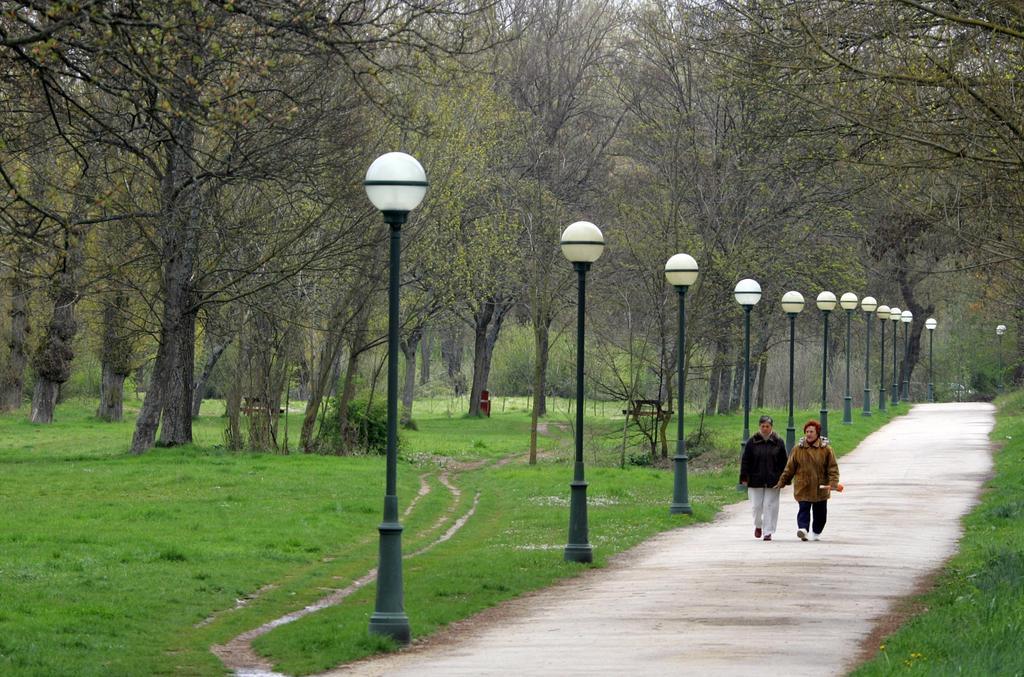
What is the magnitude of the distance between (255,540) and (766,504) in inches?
280

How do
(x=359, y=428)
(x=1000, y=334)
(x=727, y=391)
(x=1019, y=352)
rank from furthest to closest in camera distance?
(x=1000, y=334)
(x=1019, y=352)
(x=727, y=391)
(x=359, y=428)

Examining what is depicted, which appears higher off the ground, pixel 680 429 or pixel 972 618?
pixel 680 429

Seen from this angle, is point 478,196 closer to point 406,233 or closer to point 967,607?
→ point 406,233

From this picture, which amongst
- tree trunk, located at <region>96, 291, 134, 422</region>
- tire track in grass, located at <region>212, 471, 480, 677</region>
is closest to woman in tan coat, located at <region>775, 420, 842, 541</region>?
tire track in grass, located at <region>212, 471, 480, 677</region>

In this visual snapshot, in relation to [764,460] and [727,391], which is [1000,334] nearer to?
[727,391]

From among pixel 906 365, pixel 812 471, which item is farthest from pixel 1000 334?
pixel 812 471

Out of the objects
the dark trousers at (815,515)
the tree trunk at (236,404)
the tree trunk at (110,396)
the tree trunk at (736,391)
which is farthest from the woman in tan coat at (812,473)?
the tree trunk at (110,396)

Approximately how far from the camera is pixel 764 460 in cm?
2080

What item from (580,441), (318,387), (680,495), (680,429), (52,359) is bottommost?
(680,495)

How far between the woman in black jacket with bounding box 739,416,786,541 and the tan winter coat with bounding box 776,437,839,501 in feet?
0.79

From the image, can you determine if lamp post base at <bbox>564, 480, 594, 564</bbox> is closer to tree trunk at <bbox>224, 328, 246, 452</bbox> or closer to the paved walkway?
the paved walkway

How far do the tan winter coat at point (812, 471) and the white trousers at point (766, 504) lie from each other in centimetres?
26

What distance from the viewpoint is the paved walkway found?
1154cm

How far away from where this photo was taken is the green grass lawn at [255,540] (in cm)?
1358
